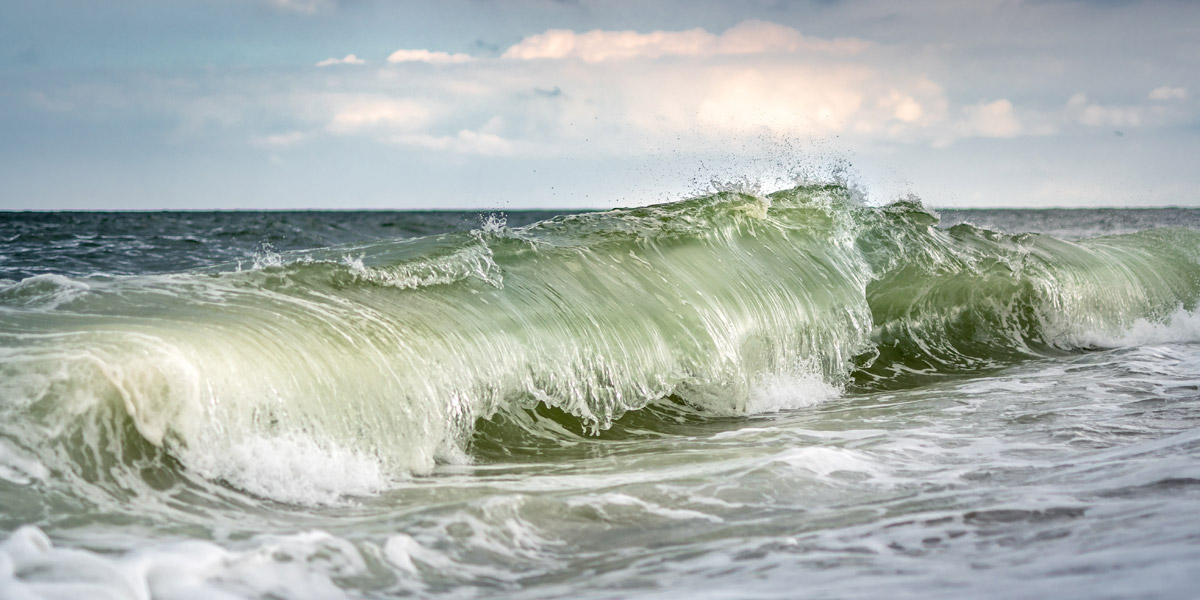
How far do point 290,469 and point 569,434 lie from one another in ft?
5.83

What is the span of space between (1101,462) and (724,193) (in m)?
4.60

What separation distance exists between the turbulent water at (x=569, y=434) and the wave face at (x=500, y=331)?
0.06ft

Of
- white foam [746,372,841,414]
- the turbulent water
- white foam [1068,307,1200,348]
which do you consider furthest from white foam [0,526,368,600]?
white foam [1068,307,1200,348]

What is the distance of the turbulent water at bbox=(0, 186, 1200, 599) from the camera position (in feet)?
8.91

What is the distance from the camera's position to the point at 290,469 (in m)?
3.69

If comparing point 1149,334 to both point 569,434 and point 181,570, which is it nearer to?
point 569,434

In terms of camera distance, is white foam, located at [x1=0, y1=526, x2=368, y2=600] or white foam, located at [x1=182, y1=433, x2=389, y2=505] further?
white foam, located at [x1=182, y1=433, x2=389, y2=505]

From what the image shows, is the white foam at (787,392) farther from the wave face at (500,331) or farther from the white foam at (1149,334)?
the white foam at (1149,334)

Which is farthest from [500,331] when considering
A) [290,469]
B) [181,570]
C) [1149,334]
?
[1149,334]

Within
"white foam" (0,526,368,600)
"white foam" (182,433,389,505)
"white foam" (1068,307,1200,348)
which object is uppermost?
"white foam" (1068,307,1200,348)

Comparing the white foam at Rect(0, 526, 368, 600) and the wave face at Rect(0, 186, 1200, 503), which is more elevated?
the wave face at Rect(0, 186, 1200, 503)

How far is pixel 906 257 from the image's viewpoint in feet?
29.9

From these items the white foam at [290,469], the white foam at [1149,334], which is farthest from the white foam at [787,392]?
the white foam at [1149,334]

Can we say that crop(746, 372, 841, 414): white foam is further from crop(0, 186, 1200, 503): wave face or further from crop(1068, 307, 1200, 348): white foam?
crop(1068, 307, 1200, 348): white foam
